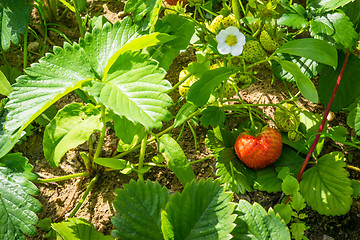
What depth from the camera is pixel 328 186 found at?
113cm

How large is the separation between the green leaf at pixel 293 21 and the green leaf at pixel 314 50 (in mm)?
132

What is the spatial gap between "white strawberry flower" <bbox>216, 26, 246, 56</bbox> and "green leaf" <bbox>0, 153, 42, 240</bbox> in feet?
2.03

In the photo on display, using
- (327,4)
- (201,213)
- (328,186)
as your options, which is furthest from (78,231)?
(327,4)

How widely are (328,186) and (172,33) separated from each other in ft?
2.04

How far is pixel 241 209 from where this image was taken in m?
0.96

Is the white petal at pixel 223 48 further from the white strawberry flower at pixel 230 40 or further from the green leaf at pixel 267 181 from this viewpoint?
the green leaf at pixel 267 181

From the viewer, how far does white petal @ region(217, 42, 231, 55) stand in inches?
41.9

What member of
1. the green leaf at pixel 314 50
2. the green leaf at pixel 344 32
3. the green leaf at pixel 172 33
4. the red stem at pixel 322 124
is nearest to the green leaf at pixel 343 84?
the red stem at pixel 322 124

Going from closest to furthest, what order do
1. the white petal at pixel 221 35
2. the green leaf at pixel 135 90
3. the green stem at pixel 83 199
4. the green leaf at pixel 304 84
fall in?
the green leaf at pixel 135 90 < the green leaf at pixel 304 84 < the white petal at pixel 221 35 < the green stem at pixel 83 199

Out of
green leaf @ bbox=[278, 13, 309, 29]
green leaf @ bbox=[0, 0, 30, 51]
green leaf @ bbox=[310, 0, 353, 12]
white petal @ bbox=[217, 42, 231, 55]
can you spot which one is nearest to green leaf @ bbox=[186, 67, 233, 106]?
white petal @ bbox=[217, 42, 231, 55]

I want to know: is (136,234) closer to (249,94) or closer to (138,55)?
(138,55)

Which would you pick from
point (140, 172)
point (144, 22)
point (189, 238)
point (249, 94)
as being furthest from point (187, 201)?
point (249, 94)

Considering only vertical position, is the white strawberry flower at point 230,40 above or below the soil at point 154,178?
above

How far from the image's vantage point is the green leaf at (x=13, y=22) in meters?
1.22
